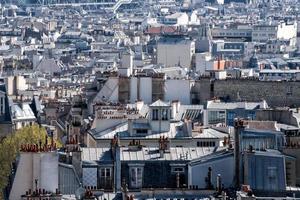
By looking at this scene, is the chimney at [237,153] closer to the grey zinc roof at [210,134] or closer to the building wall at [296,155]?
the building wall at [296,155]

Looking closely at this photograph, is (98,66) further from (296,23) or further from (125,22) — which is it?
(125,22)

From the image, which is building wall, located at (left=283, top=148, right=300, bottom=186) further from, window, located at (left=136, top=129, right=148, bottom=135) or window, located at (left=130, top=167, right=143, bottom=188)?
window, located at (left=136, top=129, right=148, bottom=135)

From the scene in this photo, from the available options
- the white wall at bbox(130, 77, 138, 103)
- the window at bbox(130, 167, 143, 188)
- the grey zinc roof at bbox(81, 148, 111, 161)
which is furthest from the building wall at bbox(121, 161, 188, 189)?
the white wall at bbox(130, 77, 138, 103)

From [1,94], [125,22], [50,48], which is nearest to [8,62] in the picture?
[50,48]

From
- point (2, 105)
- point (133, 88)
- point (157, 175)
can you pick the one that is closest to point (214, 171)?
point (157, 175)

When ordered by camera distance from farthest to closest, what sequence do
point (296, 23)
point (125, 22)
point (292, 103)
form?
1. point (125, 22)
2. point (296, 23)
3. point (292, 103)

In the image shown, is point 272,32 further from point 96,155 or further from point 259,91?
point 96,155
